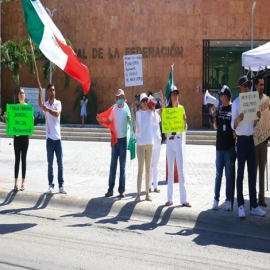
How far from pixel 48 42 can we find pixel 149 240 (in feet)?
12.7

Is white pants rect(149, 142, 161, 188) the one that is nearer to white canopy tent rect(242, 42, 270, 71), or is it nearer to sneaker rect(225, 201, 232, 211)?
sneaker rect(225, 201, 232, 211)

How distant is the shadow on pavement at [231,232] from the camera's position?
7375 mm

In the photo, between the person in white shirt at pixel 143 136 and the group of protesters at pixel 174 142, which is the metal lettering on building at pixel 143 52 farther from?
the person in white shirt at pixel 143 136

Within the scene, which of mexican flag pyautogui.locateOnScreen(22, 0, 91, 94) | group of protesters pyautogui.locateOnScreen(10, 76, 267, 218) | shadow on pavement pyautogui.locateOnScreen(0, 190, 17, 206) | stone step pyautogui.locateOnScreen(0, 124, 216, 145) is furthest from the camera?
stone step pyautogui.locateOnScreen(0, 124, 216, 145)

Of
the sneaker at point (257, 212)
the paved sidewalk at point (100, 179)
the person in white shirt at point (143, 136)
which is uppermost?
the person in white shirt at point (143, 136)

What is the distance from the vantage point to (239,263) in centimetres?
639

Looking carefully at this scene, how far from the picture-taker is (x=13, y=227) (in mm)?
8141

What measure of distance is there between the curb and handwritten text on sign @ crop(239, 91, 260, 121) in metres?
1.54

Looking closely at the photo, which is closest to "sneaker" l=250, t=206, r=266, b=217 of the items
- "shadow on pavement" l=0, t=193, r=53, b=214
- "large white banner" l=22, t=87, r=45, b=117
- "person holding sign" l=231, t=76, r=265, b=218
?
"person holding sign" l=231, t=76, r=265, b=218

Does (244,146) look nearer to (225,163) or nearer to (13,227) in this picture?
(225,163)

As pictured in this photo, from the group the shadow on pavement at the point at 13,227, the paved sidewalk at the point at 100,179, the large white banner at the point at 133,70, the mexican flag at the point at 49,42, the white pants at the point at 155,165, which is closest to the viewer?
the shadow on pavement at the point at 13,227

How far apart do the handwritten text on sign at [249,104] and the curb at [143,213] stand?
1544mm

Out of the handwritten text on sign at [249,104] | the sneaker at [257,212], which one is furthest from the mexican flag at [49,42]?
the sneaker at [257,212]

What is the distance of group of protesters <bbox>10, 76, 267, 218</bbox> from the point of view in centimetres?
822
